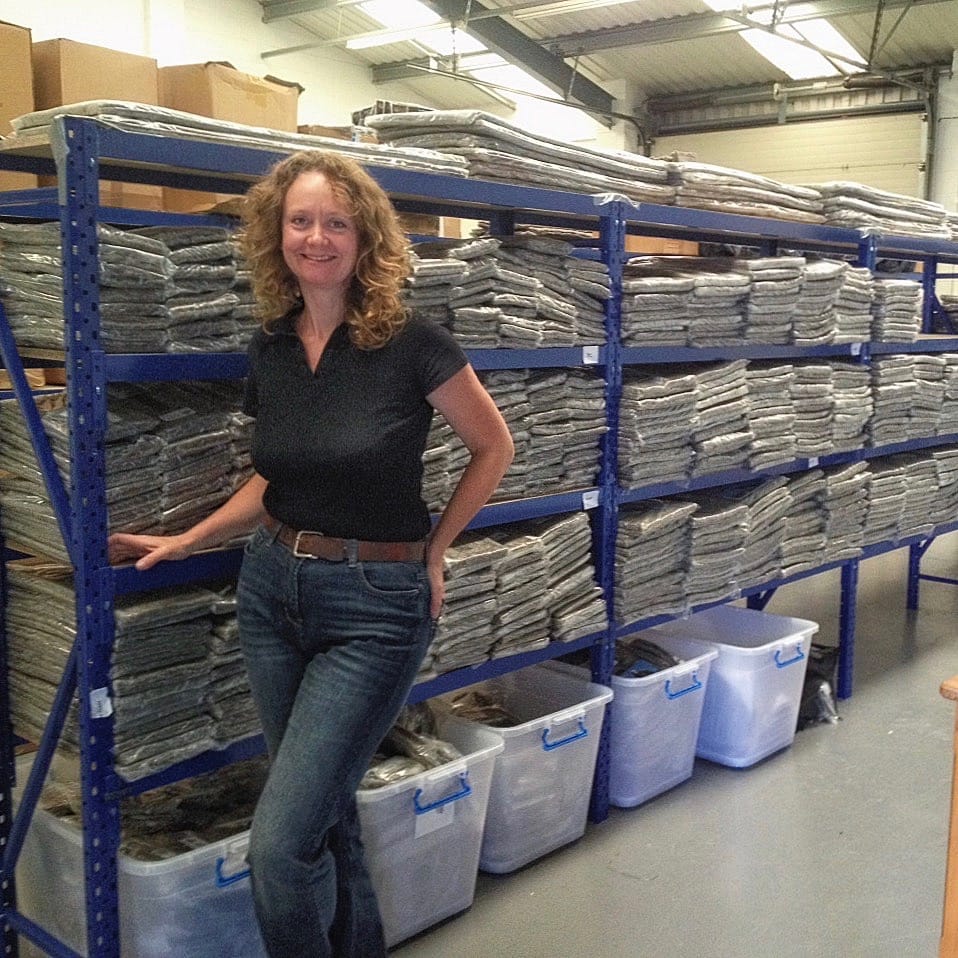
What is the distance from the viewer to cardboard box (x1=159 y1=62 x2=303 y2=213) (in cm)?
540

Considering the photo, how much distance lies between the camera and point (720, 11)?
29.1 ft

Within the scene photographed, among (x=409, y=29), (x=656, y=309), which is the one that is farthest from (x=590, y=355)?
(x=409, y=29)

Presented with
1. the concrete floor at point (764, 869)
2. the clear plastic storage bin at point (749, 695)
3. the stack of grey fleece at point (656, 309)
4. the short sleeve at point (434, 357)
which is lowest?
the concrete floor at point (764, 869)

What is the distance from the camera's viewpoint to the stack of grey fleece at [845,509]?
4574 millimetres

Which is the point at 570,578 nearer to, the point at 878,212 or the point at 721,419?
the point at 721,419

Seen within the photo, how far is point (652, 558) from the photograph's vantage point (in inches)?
146

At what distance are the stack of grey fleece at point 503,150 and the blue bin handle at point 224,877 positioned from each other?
1.98 metres

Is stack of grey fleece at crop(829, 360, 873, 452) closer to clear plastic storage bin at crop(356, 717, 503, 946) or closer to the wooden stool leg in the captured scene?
clear plastic storage bin at crop(356, 717, 503, 946)

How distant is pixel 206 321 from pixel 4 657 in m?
0.99

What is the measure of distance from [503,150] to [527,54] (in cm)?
741

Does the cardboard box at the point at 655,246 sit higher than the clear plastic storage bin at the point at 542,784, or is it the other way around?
the cardboard box at the point at 655,246

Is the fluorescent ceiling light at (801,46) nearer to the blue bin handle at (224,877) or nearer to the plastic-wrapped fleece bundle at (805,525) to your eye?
the plastic-wrapped fleece bundle at (805,525)

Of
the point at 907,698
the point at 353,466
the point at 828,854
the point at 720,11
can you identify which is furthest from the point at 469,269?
the point at 720,11

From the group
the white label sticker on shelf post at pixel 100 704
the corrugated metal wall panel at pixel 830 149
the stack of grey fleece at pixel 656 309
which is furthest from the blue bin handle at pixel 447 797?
the corrugated metal wall panel at pixel 830 149
